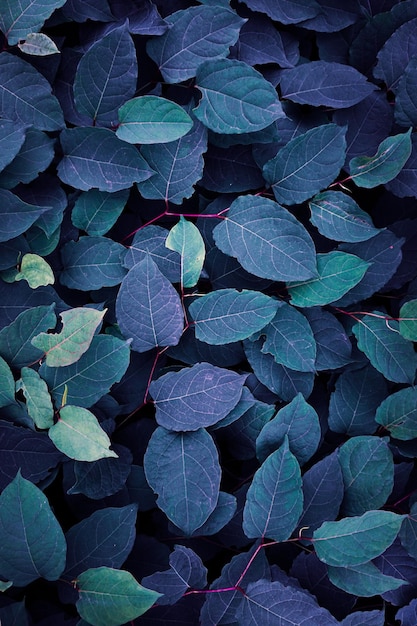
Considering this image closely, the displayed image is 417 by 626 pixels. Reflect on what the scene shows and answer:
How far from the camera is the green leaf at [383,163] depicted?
1137 millimetres

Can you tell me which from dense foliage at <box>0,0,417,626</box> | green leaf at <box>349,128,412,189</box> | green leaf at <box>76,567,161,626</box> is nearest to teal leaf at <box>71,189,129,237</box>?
dense foliage at <box>0,0,417,626</box>

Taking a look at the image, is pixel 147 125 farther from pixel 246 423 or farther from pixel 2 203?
pixel 246 423

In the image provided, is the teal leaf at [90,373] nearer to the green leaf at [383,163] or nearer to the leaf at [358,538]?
the leaf at [358,538]

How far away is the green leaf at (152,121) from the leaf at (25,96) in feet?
0.41

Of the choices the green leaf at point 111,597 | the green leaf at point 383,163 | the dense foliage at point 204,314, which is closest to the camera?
the green leaf at point 111,597

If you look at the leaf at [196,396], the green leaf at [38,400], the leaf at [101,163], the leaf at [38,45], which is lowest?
the leaf at [196,396]

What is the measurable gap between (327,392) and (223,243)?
0.40 m

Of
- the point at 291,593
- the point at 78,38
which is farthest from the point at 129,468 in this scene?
the point at 78,38

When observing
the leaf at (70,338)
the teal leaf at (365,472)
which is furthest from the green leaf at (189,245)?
the teal leaf at (365,472)

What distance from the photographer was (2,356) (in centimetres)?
106

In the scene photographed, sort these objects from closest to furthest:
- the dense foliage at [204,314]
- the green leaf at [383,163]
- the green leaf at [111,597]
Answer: the green leaf at [111,597], the dense foliage at [204,314], the green leaf at [383,163]

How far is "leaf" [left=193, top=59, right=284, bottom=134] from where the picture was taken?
109cm

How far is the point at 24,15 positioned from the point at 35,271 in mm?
437

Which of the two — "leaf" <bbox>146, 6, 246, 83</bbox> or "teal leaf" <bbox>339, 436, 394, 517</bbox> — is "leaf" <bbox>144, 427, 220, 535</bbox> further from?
"leaf" <bbox>146, 6, 246, 83</bbox>
